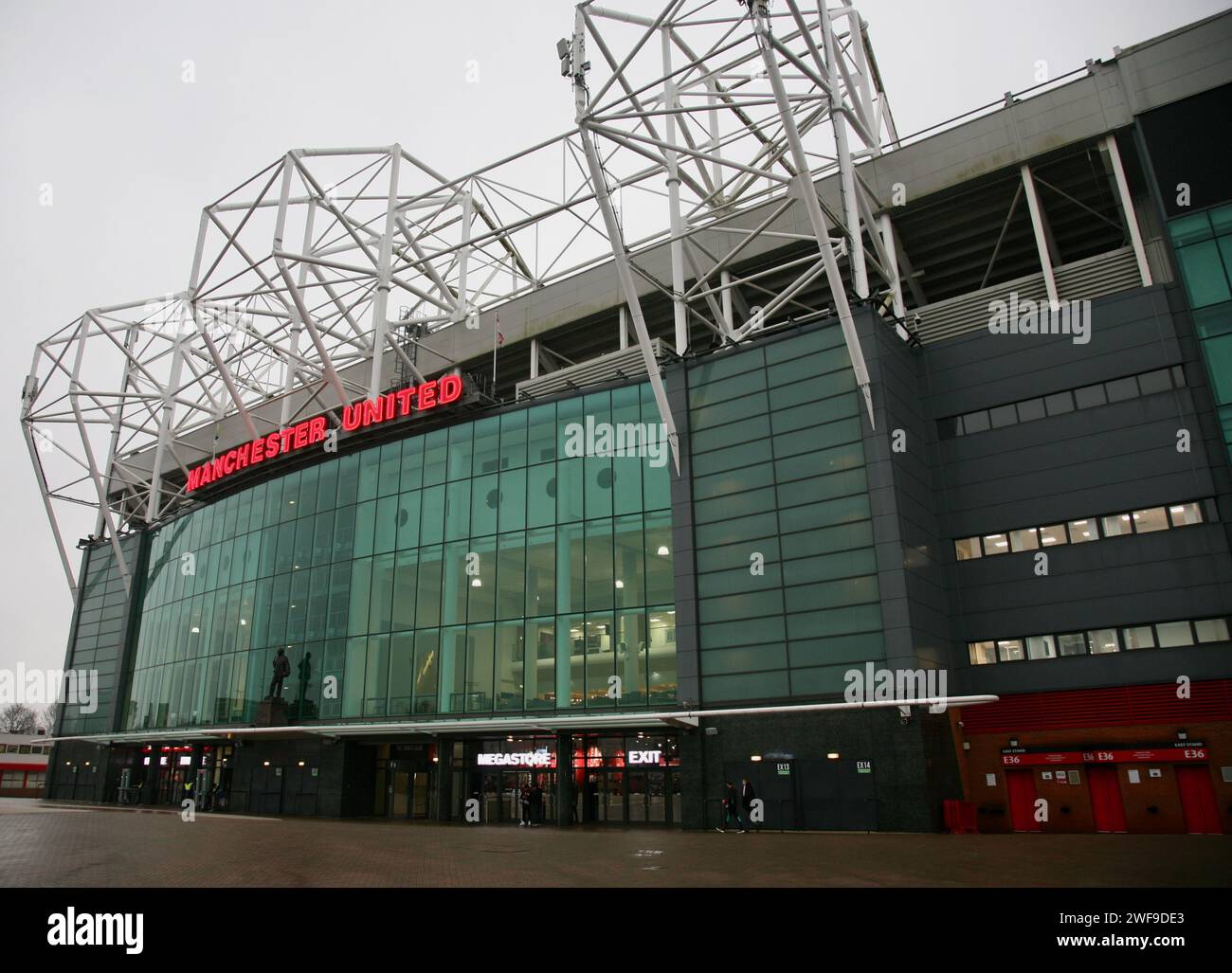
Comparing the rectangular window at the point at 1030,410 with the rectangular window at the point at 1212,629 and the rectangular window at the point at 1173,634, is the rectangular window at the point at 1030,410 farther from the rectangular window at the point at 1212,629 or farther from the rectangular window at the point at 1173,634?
the rectangular window at the point at 1212,629

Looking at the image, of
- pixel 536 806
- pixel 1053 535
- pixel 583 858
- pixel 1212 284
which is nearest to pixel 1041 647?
pixel 1053 535

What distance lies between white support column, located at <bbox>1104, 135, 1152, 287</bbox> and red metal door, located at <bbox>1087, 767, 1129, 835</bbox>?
55.2ft

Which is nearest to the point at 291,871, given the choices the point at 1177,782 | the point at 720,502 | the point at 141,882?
the point at 141,882

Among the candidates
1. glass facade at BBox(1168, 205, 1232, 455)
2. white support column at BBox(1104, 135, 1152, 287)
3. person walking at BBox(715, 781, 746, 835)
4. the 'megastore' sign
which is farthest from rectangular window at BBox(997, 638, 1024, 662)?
the 'megastore' sign

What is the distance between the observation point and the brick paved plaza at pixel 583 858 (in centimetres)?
1484

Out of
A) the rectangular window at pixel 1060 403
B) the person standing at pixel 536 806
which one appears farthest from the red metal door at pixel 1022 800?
the person standing at pixel 536 806

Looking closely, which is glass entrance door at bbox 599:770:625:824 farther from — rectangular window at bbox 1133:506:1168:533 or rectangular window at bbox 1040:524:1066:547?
rectangular window at bbox 1133:506:1168:533

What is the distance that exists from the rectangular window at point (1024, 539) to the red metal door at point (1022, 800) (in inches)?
299

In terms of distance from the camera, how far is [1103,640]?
28.0 metres

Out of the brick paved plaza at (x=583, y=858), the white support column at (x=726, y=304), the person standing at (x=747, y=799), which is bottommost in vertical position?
the brick paved plaza at (x=583, y=858)

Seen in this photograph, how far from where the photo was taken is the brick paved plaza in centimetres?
1484

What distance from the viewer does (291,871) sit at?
16.2 meters

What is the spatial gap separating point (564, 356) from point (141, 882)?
1338 inches
